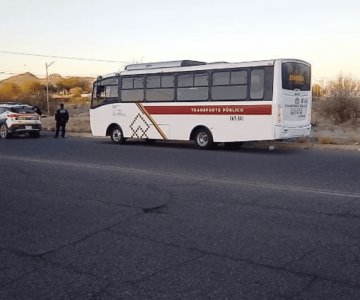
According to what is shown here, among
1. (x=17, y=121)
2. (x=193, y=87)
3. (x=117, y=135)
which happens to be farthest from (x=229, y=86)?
(x=17, y=121)

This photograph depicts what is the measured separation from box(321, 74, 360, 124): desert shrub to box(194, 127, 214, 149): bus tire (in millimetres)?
17067

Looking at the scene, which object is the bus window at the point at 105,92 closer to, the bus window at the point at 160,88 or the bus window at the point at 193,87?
the bus window at the point at 160,88

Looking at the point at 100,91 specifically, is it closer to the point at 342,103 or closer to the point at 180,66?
the point at 180,66

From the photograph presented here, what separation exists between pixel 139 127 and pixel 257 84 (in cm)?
622

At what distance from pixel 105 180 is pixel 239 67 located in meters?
8.20

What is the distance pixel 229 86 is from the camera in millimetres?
17812

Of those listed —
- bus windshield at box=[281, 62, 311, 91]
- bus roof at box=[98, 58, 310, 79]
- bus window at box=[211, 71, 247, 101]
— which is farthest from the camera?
bus window at box=[211, 71, 247, 101]

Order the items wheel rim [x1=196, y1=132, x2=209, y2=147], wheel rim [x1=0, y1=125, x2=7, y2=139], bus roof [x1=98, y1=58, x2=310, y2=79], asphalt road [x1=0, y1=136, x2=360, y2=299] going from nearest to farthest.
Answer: asphalt road [x1=0, y1=136, x2=360, y2=299] < bus roof [x1=98, y1=58, x2=310, y2=79] < wheel rim [x1=196, y1=132, x2=209, y2=147] < wheel rim [x1=0, y1=125, x2=7, y2=139]

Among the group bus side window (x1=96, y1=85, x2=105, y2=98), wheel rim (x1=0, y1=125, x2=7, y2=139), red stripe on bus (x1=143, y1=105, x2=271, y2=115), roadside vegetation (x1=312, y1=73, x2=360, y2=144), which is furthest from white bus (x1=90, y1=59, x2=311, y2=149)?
roadside vegetation (x1=312, y1=73, x2=360, y2=144)

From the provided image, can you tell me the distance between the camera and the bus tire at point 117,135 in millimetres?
22125

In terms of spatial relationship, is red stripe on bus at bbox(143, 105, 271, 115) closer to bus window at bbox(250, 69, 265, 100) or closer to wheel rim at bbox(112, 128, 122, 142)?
bus window at bbox(250, 69, 265, 100)

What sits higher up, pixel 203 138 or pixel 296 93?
pixel 296 93

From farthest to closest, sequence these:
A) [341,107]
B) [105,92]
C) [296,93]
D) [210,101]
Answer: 1. [341,107]
2. [105,92]
3. [210,101]
4. [296,93]

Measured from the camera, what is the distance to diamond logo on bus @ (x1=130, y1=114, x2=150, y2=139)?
68.6 ft
